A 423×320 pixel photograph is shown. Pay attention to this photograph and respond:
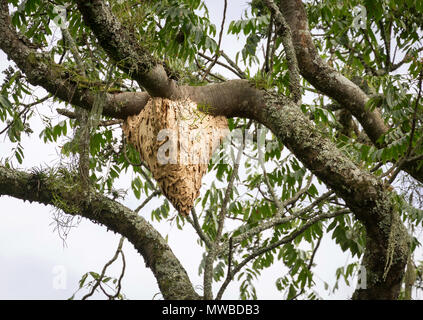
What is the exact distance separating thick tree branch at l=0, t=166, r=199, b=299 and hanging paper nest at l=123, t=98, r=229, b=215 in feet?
1.60

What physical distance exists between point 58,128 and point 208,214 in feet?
5.25

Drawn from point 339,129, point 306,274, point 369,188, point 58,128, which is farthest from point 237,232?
point 369,188

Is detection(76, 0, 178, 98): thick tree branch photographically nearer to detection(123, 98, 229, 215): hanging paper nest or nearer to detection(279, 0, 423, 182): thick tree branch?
detection(123, 98, 229, 215): hanging paper nest

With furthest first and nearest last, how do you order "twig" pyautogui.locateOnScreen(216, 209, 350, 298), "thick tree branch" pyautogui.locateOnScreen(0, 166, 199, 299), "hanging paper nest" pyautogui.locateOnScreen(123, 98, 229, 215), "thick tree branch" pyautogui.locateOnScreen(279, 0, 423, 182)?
1. "thick tree branch" pyautogui.locateOnScreen(279, 0, 423, 182)
2. "thick tree branch" pyautogui.locateOnScreen(0, 166, 199, 299)
3. "hanging paper nest" pyautogui.locateOnScreen(123, 98, 229, 215)
4. "twig" pyautogui.locateOnScreen(216, 209, 350, 298)

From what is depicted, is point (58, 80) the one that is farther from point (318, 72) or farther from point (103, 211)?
point (318, 72)

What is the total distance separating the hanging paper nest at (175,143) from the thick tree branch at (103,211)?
49 cm

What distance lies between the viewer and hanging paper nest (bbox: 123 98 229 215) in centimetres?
304

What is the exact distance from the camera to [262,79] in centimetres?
323

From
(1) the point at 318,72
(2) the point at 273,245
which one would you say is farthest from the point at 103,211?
(1) the point at 318,72

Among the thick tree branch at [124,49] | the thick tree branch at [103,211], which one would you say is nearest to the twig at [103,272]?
the thick tree branch at [103,211]

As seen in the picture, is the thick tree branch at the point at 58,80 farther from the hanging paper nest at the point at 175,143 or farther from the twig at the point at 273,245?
the twig at the point at 273,245

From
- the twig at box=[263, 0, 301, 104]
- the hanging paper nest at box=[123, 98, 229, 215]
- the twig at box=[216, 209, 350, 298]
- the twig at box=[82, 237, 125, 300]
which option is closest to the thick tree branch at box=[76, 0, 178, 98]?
the hanging paper nest at box=[123, 98, 229, 215]

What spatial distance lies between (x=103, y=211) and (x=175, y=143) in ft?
2.81
